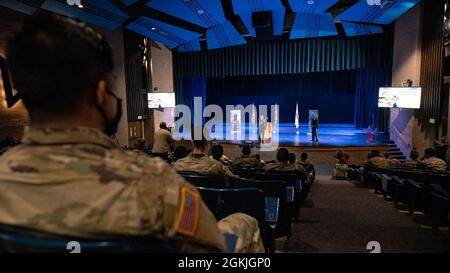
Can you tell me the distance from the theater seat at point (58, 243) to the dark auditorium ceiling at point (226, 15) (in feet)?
25.0

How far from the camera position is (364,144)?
10.4 metres

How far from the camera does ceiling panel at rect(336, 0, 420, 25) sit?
9.05 m

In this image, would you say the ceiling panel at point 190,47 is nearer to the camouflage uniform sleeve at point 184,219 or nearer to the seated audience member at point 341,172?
the seated audience member at point 341,172

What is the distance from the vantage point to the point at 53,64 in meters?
0.75

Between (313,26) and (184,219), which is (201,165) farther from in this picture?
(313,26)

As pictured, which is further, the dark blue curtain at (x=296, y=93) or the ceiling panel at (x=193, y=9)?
the dark blue curtain at (x=296, y=93)

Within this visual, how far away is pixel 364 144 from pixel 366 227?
784 cm

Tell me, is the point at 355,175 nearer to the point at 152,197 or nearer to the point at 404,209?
the point at 404,209

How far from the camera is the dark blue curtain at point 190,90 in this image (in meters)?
17.3

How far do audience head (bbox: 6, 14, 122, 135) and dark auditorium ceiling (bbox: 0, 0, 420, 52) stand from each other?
7.40 m

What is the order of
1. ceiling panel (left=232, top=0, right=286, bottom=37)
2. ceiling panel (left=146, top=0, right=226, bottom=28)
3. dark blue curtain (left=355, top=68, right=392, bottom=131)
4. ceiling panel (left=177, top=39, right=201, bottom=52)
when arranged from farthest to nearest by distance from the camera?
ceiling panel (left=177, top=39, right=201, bottom=52) < dark blue curtain (left=355, top=68, right=392, bottom=131) < ceiling panel (left=232, top=0, right=286, bottom=37) < ceiling panel (left=146, top=0, right=226, bottom=28)

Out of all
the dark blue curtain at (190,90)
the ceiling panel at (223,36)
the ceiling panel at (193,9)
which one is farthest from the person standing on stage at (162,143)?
the dark blue curtain at (190,90)

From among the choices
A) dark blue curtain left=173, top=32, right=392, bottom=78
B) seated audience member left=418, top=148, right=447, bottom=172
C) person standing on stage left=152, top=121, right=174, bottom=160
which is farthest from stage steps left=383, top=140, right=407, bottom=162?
person standing on stage left=152, top=121, right=174, bottom=160

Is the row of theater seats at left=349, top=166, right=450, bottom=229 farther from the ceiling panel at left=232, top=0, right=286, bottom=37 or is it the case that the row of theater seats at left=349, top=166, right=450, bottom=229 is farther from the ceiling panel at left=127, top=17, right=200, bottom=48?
the ceiling panel at left=127, top=17, right=200, bottom=48
